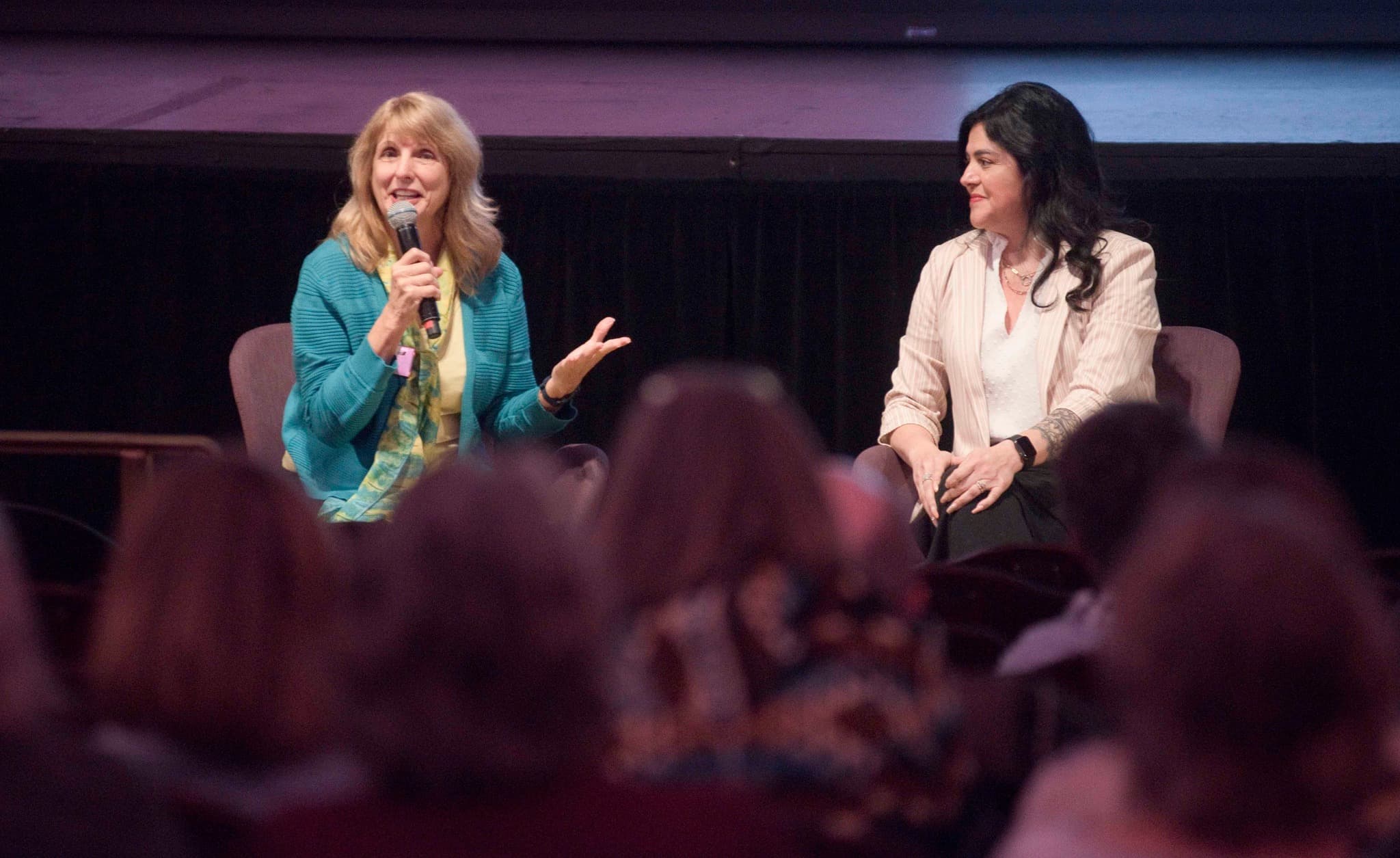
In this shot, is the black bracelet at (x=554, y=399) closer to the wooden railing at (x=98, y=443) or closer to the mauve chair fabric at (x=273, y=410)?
the mauve chair fabric at (x=273, y=410)

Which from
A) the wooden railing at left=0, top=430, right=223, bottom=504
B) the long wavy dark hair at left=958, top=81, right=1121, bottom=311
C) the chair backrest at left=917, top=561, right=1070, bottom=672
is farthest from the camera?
the long wavy dark hair at left=958, top=81, right=1121, bottom=311

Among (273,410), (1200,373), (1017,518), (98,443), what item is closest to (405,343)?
(273,410)

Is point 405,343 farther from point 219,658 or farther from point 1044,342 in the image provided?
point 219,658

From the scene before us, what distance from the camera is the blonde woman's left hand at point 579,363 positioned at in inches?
118

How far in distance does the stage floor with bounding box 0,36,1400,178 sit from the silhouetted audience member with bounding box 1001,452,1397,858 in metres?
2.81

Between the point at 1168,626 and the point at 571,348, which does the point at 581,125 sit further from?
the point at 1168,626

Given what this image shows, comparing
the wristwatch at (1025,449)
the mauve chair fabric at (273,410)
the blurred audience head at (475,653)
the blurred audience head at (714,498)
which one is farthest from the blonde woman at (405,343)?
the blurred audience head at (475,653)

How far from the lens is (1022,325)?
3.20m

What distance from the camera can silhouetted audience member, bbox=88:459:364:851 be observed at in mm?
1105

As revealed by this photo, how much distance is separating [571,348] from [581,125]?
0.63 m

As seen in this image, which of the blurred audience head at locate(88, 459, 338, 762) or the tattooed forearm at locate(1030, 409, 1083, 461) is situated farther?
the tattooed forearm at locate(1030, 409, 1083, 461)

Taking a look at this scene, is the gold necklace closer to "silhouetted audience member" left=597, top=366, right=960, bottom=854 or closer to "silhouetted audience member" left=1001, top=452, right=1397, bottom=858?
"silhouetted audience member" left=597, top=366, right=960, bottom=854

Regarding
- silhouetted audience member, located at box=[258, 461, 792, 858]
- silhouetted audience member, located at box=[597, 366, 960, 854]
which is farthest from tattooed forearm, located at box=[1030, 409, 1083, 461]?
silhouetted audience member, located at box=[258, 461, 792, 858]

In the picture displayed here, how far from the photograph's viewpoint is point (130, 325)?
419cm
